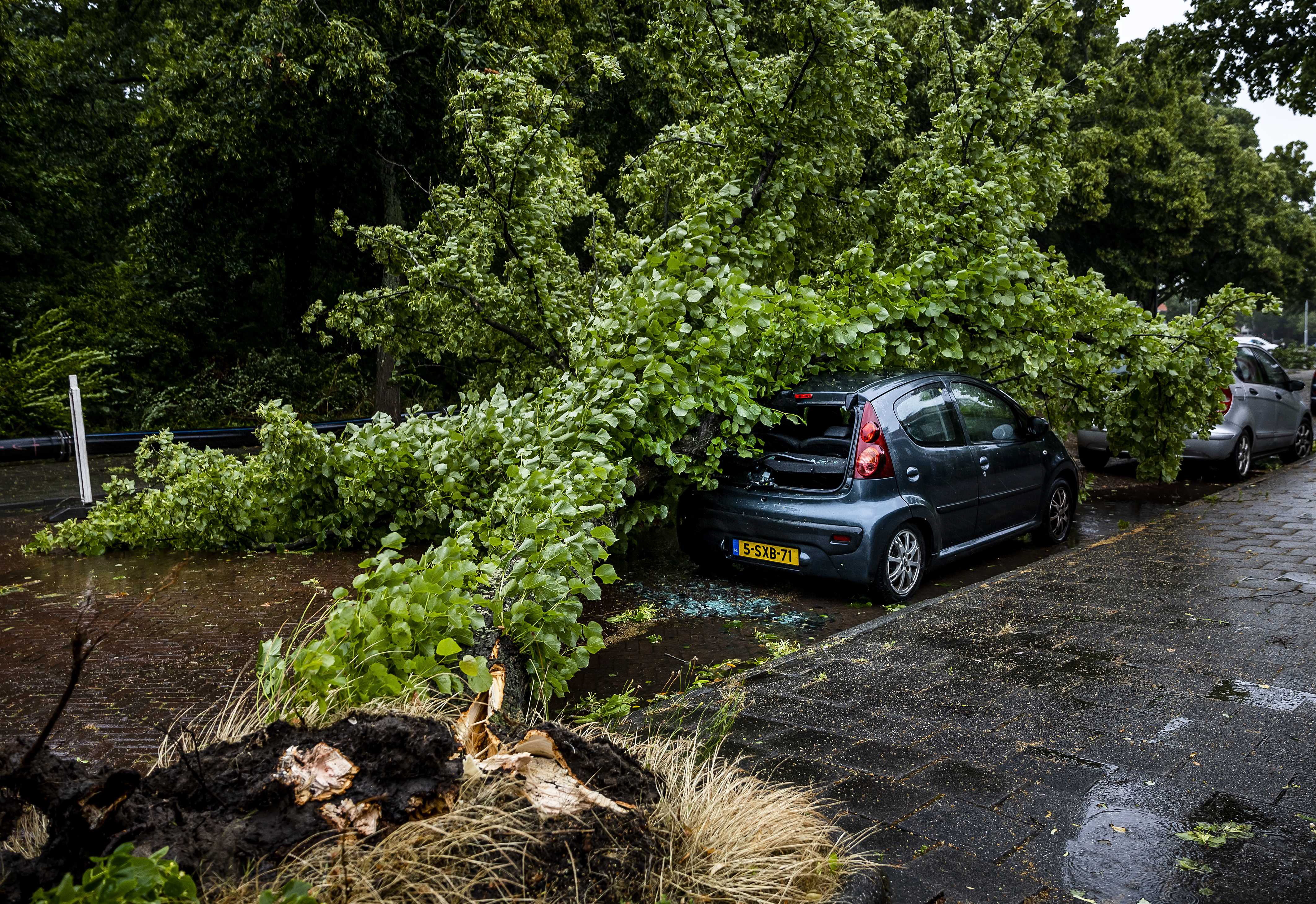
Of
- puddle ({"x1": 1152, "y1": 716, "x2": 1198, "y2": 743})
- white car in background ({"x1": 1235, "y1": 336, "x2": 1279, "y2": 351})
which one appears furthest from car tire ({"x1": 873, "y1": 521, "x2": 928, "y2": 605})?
white car in background ({"x1": 1235, "y1": 336, "x2": 1279, "y2": 351})

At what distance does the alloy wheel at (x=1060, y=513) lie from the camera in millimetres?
8797

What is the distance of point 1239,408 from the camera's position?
12.5m

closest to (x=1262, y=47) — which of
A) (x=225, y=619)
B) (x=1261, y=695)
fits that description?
(x=1261, y=695)

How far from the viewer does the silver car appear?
12.3 meters

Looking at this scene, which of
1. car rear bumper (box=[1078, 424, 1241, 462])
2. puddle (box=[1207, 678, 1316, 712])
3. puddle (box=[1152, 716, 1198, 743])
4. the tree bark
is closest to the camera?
puddle (box=[1152, 716, 1198, 743])

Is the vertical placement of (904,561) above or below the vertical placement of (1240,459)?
above

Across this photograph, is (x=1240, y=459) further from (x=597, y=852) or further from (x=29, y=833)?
(x=29, y=833)

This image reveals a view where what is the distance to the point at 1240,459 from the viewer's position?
12.6 meters

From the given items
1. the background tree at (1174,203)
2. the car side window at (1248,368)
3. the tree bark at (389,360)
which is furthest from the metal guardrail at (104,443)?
the background tree at (1174,203)

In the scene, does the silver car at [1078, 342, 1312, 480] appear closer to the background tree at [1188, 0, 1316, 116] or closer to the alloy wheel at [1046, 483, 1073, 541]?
the alloy wheel at [1046, 483, 1073, 541]

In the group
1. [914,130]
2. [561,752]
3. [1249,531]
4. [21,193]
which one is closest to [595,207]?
[1249,531]

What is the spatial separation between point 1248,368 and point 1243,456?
1355 millimetres

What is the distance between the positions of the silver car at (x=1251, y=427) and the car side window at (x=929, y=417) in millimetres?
4873

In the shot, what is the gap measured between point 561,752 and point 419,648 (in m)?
1.10
